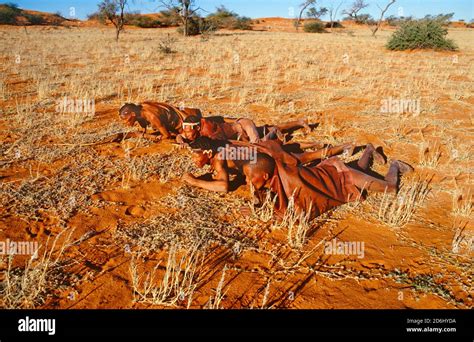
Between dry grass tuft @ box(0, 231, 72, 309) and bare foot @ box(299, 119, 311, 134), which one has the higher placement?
bare foot @ box(299, 119, 311, 134)

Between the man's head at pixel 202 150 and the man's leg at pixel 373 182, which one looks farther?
the man's leg at pixel 373 182

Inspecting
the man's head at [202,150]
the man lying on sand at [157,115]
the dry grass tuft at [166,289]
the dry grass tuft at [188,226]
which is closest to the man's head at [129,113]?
the man lying on sand at [157,115]

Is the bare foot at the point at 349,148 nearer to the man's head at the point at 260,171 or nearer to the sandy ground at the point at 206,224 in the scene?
the sandy ground at the point at 206,224

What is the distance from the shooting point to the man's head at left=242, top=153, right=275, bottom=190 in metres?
3.68

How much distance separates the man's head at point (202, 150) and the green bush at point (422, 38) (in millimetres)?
21667

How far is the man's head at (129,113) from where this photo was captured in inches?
221

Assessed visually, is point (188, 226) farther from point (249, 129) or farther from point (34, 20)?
point (34, 20)

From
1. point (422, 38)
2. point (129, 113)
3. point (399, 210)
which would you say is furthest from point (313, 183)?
point (422, 38)

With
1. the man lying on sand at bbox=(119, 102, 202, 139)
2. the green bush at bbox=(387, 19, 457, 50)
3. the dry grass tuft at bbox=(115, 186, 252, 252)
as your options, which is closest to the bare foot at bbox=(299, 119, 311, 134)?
the man lying on sand at bbox=(119, 102, 202, 139)

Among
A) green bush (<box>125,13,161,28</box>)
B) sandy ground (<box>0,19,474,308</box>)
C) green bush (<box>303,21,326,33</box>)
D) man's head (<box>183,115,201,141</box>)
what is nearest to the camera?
sandy ground (<box>0,19,474,308</box>)

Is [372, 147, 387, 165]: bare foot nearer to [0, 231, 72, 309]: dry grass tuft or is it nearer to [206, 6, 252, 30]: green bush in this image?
[0, 231, 72, 309]: dry grass tuft

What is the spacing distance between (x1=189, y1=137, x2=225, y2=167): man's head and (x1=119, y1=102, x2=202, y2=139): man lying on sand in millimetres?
1877

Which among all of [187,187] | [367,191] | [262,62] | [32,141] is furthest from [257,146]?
[262,62]
